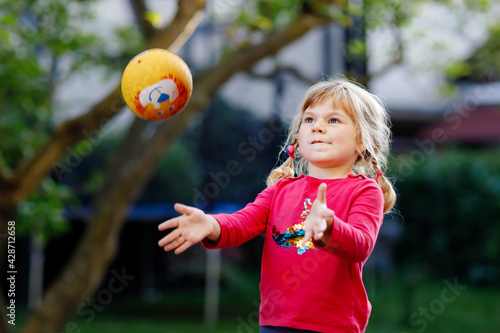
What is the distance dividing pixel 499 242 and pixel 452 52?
12.7 ft

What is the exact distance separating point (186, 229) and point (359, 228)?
50 centimetres

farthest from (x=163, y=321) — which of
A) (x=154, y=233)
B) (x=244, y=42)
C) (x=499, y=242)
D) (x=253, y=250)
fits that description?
(x=499, y=242)

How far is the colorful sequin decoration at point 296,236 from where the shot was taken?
176 centimetres

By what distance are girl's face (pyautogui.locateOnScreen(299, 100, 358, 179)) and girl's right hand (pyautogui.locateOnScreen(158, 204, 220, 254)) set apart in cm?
40

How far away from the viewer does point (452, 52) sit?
608 cm

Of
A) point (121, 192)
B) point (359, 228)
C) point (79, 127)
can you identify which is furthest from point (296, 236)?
point (121, 192)

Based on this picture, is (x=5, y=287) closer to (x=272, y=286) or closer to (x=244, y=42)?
(x=244, y=42)

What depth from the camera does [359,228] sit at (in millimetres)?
1640

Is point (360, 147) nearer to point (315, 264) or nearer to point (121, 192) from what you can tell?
point (315, 264)

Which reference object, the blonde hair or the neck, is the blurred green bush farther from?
the neck

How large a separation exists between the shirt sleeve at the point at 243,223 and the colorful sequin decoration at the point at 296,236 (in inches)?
3.9

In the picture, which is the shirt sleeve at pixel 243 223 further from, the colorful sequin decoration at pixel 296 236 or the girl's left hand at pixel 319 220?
the girl's left hand at pixel 319 220

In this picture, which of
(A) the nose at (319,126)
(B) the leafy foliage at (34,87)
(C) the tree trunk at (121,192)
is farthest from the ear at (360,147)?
(B) the leafy foliage at (34,87)

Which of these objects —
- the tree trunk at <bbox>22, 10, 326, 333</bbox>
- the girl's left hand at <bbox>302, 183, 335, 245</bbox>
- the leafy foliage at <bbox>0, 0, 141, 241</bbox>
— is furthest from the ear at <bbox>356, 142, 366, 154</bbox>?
the leafy foliage at <bbox>0, 0, 141, 241</bbox>
